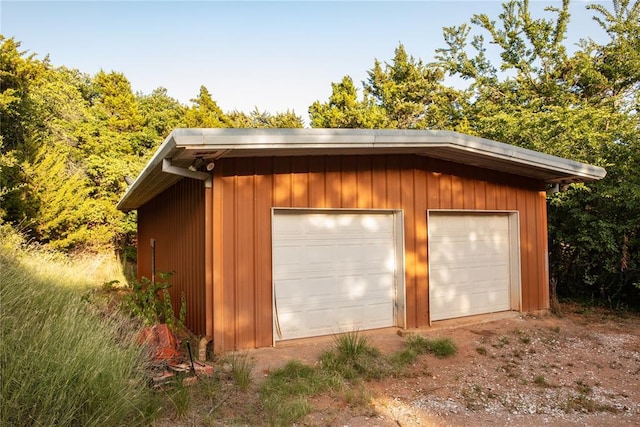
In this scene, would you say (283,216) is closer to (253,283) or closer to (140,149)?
(253,283)

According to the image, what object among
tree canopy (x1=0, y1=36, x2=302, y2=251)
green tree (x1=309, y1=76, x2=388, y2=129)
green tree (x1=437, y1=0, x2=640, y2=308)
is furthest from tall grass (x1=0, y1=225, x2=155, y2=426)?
green tree (x1=309, y1=76, x2=388, y2=129)

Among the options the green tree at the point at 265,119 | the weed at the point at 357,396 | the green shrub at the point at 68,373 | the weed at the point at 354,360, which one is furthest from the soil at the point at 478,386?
the green tree at the point at 265,119

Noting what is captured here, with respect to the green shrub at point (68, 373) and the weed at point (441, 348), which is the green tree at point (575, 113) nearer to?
the weed at point (441, 348)

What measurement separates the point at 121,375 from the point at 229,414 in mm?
966

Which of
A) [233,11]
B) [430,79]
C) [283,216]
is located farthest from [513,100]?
[283,216]

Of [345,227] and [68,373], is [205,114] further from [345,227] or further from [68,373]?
[68,373]

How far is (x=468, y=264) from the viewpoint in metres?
7.38

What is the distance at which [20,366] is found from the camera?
2.73 m

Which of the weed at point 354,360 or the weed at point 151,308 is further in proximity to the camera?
the weed at point 151,308

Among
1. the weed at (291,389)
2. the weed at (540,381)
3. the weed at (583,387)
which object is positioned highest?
the weed at (291,389)

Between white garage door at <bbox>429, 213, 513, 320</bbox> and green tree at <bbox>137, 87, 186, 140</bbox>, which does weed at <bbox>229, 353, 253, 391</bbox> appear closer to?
white garage door at <bbox>429, 213, 513, 320</bbox>

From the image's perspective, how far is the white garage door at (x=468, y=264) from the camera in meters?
7.05

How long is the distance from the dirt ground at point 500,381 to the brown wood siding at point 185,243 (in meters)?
1.31

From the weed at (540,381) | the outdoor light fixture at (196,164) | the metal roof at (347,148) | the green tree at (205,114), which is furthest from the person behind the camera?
the green tree at (205,114)
